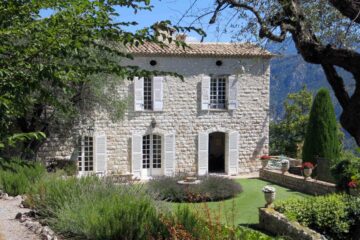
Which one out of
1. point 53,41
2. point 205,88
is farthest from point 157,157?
point 53,41

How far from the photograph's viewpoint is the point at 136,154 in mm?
19391

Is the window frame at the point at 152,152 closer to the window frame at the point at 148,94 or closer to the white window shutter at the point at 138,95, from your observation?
the window frame at the point at 148,94

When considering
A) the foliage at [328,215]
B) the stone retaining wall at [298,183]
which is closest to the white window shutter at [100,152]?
the stone retaining wall at [298,183]

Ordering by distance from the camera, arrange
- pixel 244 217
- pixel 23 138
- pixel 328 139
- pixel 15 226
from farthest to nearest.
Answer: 1. pixel 328 139
2. pixel 244 217
3. pixel 15 226
4. pixel 23 138

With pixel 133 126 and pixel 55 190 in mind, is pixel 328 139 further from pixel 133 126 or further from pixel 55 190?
pixel 55 190

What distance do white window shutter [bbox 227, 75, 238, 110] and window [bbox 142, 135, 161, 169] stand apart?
337 centimetres

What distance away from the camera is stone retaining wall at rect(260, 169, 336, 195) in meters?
13.5

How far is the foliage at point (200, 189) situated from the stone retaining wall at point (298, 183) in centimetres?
223

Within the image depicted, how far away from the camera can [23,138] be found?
3230mm

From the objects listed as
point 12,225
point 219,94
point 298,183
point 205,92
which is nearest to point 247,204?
point 298,183

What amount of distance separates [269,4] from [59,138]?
1360cm

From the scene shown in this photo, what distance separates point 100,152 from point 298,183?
7820 mm

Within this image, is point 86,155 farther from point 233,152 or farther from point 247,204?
point 247,204

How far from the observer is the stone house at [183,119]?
19.1 m
